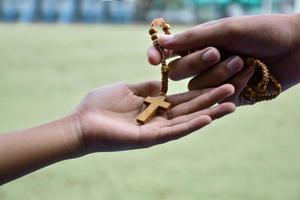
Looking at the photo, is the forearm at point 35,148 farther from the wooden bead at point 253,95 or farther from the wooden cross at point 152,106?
the wooden bead at point 253,95

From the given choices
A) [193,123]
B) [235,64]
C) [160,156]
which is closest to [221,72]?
[235,64]

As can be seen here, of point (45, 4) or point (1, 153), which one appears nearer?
point (1, 153)

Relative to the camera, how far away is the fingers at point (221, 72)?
0.70 meters

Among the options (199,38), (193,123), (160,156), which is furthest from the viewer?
(160,156)

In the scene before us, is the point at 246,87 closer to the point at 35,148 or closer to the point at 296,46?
the point at 296,46

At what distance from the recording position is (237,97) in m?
0.75

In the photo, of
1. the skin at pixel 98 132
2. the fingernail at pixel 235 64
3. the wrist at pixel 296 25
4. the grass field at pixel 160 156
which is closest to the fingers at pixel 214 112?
the skin at pixel 98 132

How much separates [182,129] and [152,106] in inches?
3.4

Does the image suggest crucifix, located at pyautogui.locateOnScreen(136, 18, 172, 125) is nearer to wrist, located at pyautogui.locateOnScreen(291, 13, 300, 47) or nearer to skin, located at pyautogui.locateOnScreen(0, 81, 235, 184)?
skin, located at pyautogui.locateOnScreen(0, 81, 235, 184)

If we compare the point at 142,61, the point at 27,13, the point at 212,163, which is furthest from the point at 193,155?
the point at 27,13

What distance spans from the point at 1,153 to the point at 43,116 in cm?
69

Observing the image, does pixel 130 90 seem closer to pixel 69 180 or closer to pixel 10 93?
pixel 69 180

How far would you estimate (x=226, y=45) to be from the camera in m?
0.73

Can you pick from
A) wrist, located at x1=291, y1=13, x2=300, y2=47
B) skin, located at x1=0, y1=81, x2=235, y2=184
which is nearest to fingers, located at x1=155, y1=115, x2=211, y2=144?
skin, located at x1=0, y1=81, x2=235, y2=184
